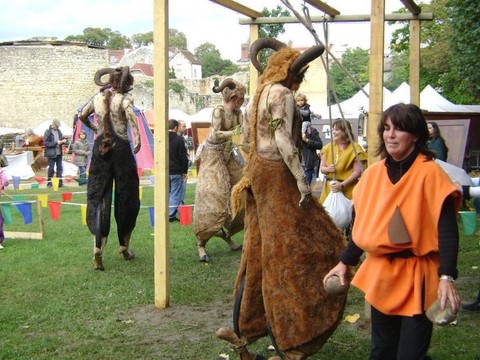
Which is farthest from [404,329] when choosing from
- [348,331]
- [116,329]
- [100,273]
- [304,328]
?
[100,273]

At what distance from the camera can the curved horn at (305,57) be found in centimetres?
494

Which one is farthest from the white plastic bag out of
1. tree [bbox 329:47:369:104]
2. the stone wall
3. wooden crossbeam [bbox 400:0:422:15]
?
tree [bbox 329:47:369:104]

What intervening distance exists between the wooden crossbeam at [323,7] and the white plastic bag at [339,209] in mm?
2287

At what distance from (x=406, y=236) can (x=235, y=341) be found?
77.0 inches

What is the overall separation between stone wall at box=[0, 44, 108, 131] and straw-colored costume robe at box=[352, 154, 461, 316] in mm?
53909

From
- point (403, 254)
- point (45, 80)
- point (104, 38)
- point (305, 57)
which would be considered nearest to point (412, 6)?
point (305, 57)

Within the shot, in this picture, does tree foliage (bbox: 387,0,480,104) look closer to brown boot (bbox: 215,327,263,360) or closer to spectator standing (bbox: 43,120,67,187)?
spectator standing (bbox: 43,120,67,187)

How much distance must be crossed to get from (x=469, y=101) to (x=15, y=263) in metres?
25.5

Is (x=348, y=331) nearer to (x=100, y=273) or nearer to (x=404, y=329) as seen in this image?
(x=404, y=329)

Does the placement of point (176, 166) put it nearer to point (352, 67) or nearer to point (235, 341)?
point (235, 341)

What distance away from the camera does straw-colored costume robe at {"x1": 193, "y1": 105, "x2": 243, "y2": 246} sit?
8.77m

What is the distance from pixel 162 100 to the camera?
21.2ft

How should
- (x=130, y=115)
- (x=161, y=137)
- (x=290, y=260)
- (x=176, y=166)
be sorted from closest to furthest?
(x=290, y=260) < (x=161, y=137) < (x=130, y=115) < (x=176, y=166)

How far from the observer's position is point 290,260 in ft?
15.8
